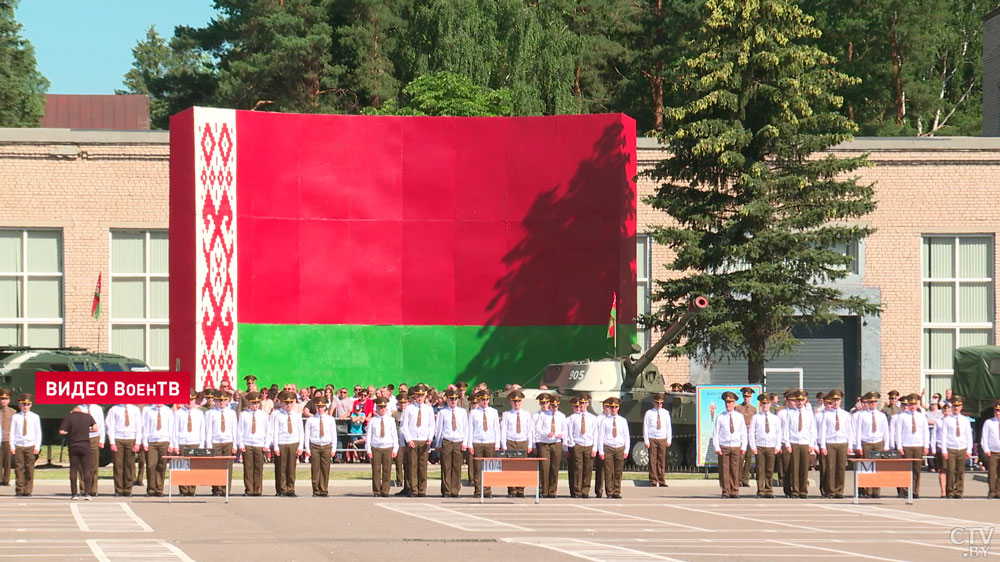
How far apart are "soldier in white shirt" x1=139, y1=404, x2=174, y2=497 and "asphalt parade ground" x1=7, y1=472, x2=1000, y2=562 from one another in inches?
18.7

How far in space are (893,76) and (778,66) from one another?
32.6 m

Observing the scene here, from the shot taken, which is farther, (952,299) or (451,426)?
(952,299)

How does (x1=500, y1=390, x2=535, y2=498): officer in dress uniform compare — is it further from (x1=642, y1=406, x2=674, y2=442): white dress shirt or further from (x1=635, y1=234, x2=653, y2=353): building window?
(x1=635, y1=234, x2=653, y2=353): building window

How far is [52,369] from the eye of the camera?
33438 millimetres

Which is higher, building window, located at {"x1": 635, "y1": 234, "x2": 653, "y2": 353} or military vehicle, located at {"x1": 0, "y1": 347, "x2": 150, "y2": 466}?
building window, located at {"x1": 635, "y1": 234, "x2": 653, "y2": 353}

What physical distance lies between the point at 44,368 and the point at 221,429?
8373 millimetres

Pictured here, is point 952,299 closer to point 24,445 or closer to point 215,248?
point 215,248

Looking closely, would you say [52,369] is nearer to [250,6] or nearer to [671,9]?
[250,6]

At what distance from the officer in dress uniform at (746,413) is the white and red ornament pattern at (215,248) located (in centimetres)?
1224

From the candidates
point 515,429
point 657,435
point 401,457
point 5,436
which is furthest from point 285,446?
point 657,435

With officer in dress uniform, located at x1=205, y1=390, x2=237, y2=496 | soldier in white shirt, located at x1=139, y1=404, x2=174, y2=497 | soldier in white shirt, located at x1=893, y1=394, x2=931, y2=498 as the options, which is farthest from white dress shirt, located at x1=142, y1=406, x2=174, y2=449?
soldier in white shirt, located at x1=893, y1=394, x2=931, y2=498

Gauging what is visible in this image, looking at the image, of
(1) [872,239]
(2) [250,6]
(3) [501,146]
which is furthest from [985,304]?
(2) [250,6]

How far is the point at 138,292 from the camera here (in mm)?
41938

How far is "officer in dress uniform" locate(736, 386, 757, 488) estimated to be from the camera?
91.1 ft
